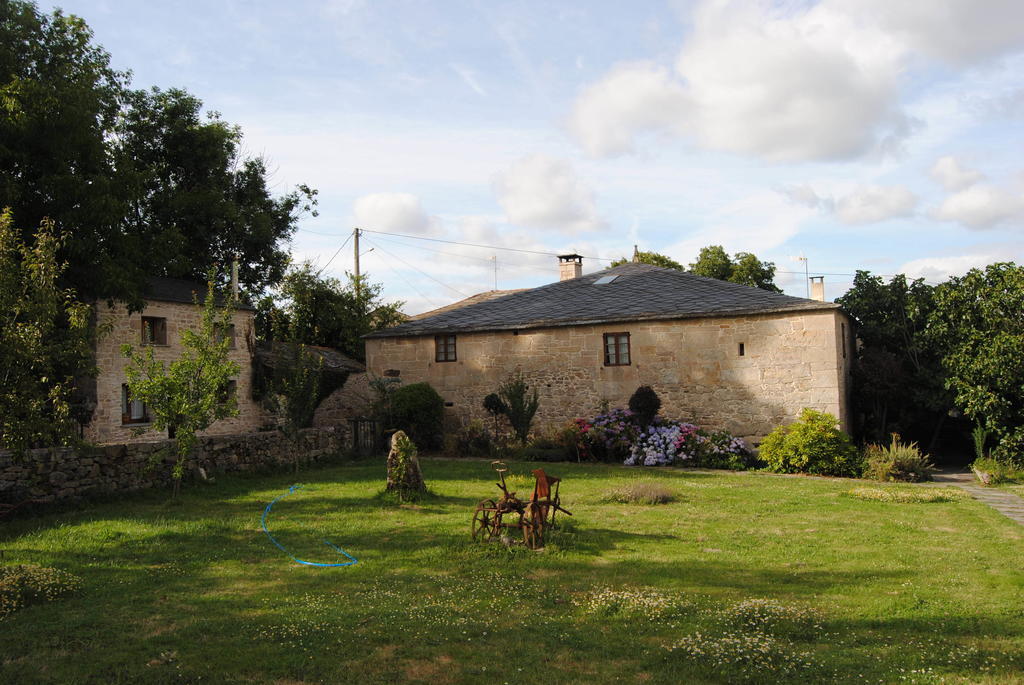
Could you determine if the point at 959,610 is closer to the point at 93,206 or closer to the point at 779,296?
the point at 779,296

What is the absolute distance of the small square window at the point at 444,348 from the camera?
71.3 ft

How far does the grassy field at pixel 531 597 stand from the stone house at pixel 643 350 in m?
6.03

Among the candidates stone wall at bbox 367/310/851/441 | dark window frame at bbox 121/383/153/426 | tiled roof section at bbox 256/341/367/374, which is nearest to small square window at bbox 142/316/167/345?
dark window frame at bbox 121/383/153/426

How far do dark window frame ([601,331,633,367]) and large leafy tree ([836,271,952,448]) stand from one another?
5.86 m

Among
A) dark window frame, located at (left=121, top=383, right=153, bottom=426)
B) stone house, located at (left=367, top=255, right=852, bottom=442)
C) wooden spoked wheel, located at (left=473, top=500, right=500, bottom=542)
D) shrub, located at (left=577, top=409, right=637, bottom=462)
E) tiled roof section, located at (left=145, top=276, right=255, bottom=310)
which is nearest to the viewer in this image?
wooden spoked wheel, located at (left=473, top=500, right=500, bottom=542)

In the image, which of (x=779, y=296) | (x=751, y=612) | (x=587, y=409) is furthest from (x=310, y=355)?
(x=751, y=612)

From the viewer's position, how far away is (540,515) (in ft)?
28.4

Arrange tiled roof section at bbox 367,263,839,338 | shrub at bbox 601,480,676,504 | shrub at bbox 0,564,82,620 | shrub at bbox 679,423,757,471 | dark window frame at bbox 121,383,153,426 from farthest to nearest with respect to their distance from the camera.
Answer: dark window frame at bbox 121,383,153,426
tiled roof section at bbox 367,263,839,338
shrub at bbox 679,423,757,471
shrub at bbox 601,480,676,504
shrub at bbox 0,564,82,620

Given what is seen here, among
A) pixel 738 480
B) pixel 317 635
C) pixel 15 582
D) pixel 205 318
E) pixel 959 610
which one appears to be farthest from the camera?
pixel 738 480

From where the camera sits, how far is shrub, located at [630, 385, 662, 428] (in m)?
18.4

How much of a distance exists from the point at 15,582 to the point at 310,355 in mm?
11779

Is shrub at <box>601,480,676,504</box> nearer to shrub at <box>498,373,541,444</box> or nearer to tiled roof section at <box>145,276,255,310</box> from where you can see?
shrub at <box>498,373,541,444</box>

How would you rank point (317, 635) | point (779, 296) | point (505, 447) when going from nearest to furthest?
point (317, 635)
point (779, 296)
point (505, 447)

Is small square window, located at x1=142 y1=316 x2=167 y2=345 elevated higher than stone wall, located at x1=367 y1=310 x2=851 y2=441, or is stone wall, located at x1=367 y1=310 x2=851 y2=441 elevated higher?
small square window, located at x1=142 y1=316 x2=167 y2=345
